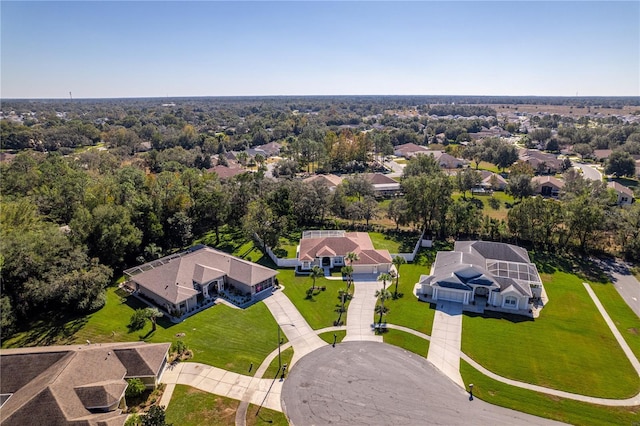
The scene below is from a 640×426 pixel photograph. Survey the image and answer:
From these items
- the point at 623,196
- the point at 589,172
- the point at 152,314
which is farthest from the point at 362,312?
the point at 589,172

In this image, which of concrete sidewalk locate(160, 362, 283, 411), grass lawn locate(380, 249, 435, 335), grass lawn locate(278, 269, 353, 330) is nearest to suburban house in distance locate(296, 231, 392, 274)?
grass lawn locate(278, 269, 353, 330)

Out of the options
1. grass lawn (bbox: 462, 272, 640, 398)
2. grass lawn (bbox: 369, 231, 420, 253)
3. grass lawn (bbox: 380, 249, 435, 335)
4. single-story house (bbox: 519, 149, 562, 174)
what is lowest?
grass lawn (bbox: 462, 272, 640, 398)

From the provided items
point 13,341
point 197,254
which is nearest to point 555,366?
point 197,254

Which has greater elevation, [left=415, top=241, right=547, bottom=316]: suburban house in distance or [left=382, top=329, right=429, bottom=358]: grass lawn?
[left=415, top=241, right=547, bottom=316]: suburban house in distance

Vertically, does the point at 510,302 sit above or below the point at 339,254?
below

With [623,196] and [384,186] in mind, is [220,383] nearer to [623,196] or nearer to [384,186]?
[384,186]

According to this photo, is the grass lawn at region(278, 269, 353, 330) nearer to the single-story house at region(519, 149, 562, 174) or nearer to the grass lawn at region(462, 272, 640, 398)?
the grass lawn at region(462, 272, 640, 398)

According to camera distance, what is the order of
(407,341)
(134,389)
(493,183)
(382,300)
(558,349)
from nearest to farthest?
(134,389)
(558,349)
(407,341)
(382,300)
(493,183)
